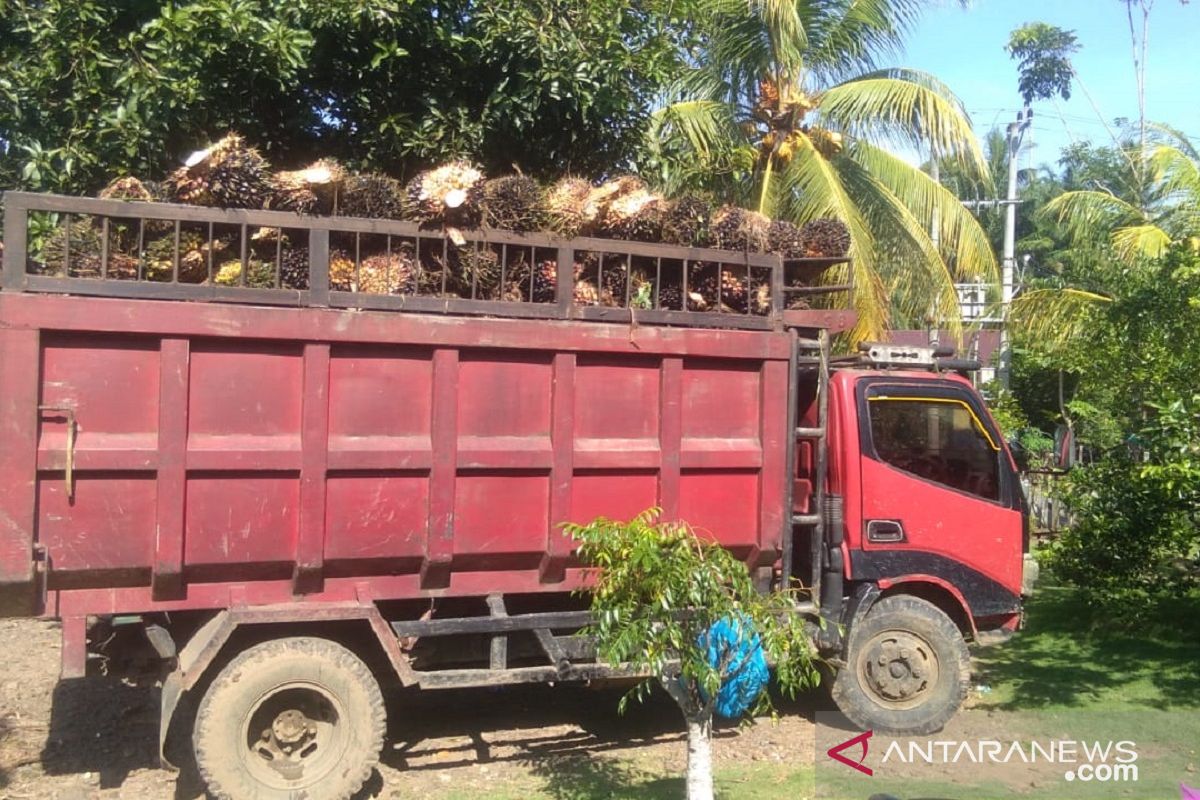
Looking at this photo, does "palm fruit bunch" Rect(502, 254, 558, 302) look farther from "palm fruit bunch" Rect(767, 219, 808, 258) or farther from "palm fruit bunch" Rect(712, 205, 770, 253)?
"palm fruit bunch" Rect(767, 219, 808, 258)

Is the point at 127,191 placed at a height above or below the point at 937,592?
above

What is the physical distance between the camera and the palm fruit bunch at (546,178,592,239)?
4602 millimetres

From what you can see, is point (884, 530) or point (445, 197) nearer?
point (445, 197)

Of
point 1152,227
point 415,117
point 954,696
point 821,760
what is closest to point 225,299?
point 415,117

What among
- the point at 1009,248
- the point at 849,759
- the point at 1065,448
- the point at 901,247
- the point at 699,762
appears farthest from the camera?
the point at 1009,248

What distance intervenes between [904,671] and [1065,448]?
11.5 meters

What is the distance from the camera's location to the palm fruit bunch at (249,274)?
4.20m

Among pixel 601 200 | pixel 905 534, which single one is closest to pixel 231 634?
pixel 601 200

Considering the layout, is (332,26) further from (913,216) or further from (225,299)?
(913,216)

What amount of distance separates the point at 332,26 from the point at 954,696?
5.32 meters

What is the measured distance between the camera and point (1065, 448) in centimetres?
1530

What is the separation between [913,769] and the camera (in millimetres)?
4930

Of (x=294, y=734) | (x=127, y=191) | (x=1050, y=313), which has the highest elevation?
(x=1050, y=313)

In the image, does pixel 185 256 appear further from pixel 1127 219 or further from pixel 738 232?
pixel 1127 219
